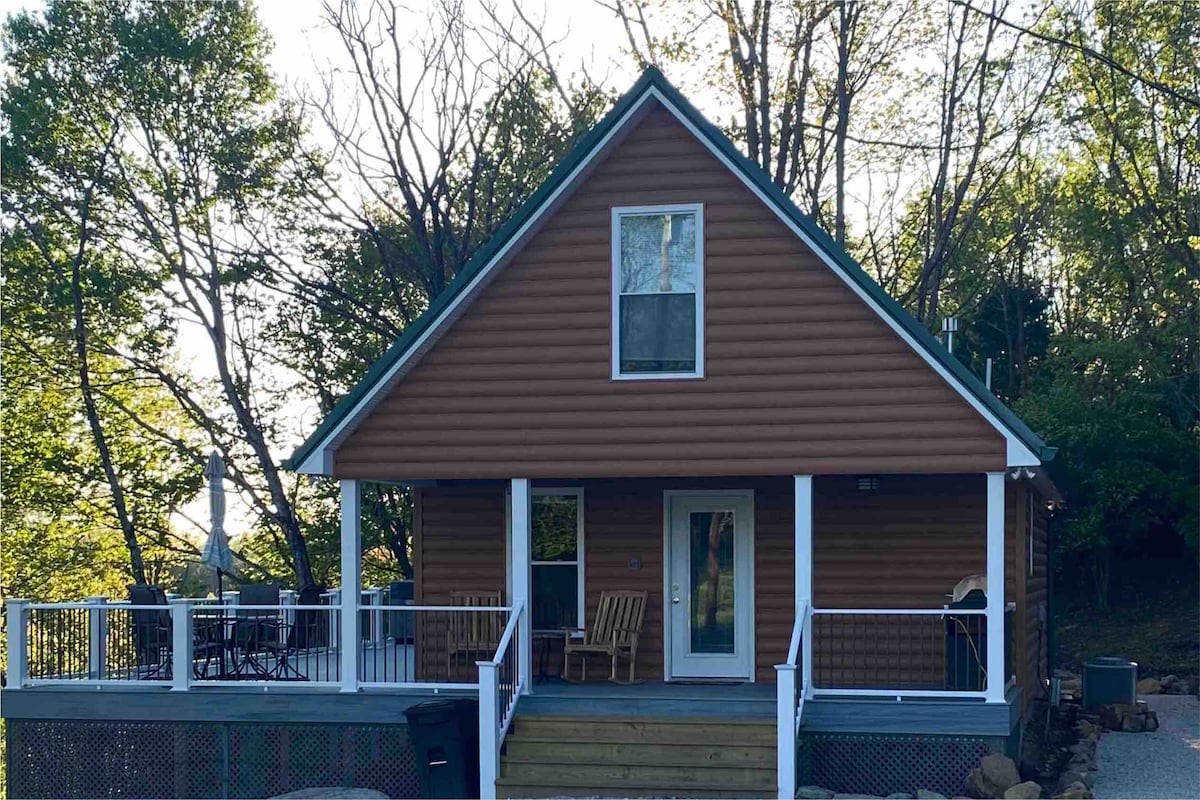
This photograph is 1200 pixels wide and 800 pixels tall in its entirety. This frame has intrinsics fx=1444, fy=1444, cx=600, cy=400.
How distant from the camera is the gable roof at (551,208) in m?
13.1

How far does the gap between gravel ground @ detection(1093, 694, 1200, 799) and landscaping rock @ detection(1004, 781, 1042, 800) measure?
5.34ft

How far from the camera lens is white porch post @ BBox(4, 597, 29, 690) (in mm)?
14906

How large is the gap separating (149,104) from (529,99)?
23.1 feet

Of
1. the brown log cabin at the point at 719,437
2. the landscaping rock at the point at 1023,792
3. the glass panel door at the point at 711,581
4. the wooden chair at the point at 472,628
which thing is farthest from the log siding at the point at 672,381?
the landscaping rock at the point at 1023,792

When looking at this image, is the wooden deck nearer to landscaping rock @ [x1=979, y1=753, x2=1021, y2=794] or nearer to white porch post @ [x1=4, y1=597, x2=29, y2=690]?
landscaping rock @ [x1=979, y1=753, x2=1021, y2=794]

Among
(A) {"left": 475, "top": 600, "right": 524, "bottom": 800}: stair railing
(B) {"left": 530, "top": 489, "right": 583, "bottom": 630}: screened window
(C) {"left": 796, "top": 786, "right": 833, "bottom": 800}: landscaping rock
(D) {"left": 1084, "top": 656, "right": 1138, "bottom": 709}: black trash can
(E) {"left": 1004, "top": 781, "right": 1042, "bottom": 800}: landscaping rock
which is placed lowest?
(D) {"left": 1084, "top": 656, "right": 1138, "bottom": 709}: black trash can

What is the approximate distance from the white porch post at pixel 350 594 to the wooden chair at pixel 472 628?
0.96 metres

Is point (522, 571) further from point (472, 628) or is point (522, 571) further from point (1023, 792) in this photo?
point (1023, 792)

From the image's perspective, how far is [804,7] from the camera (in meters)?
26.0

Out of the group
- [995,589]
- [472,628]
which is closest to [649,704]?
[472,628]

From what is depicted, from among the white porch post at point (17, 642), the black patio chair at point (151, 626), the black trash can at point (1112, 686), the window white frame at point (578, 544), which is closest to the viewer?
the white porch post at point (17, 642)

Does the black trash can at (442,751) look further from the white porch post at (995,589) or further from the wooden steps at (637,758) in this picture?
the white porch post at (995,589)

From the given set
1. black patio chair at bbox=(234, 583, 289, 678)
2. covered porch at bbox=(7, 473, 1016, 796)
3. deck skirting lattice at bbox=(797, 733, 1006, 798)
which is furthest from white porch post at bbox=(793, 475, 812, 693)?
black patio chair at bbox=(234, 583, 289, 678)

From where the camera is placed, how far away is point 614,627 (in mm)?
15367
